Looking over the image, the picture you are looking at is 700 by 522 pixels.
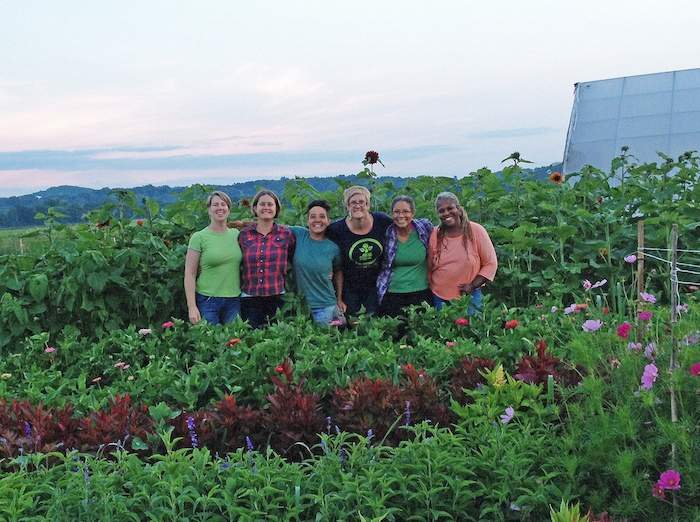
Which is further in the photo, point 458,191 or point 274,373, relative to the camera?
point 458,191

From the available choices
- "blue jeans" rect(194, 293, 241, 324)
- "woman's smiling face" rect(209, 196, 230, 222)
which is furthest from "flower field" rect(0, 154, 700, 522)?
"woman's smiling face" rect(209, 196, 230, 222)

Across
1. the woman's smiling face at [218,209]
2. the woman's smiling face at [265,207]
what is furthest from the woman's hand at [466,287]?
the woman's smiling face at [218,209]

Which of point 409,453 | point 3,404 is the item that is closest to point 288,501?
point 409,453

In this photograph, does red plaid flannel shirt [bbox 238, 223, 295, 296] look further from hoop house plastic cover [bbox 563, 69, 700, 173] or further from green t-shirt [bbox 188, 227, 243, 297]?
hoop house plastic cover [bbox 563, 69, 700, 173]

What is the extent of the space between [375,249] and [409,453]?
2.71 m

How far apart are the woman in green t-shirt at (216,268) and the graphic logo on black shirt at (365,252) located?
0.78m

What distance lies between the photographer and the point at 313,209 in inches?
215

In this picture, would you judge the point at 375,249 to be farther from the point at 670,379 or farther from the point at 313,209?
the point at 670,379

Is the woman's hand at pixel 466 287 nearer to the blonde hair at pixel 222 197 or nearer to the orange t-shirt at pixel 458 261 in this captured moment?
the orange t-shirt at pixel 458 261

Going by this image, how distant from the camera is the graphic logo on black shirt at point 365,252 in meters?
5.45

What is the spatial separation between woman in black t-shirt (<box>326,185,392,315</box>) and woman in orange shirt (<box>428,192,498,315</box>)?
0.37 meters

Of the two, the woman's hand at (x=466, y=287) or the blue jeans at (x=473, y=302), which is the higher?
the woman's hand at (x=466, y=287)

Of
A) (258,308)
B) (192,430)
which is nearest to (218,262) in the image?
(258,308)

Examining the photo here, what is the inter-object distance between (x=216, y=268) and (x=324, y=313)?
80cm
